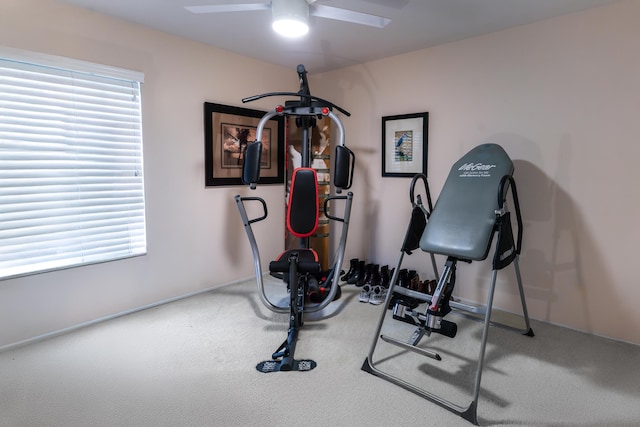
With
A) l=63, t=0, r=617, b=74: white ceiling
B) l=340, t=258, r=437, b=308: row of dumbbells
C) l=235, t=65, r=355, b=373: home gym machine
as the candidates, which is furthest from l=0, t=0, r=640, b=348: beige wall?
l=235, t=65, r=355, b=373: home gym machine

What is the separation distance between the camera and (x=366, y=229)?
406cm

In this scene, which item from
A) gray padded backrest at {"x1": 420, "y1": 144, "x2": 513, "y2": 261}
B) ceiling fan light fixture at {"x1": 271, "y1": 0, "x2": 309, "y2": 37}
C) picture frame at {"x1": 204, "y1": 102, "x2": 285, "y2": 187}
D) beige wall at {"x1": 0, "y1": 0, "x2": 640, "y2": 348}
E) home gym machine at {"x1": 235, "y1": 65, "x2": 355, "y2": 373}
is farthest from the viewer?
picture frame at {"x1": 204, "y1": 102, "x2": 285, "y2": 187}

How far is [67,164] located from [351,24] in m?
2.37

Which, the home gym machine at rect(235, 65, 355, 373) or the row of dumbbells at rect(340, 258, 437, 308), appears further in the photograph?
the row of dumbbells at rect(340, 258, 437, 308)

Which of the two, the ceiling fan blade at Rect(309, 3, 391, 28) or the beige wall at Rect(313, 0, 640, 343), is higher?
the ceiling fan blade at Rect(309, 3, 391, 28)

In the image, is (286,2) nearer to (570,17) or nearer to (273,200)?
(570,17)

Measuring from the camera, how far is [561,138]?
273cm

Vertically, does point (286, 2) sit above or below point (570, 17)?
below

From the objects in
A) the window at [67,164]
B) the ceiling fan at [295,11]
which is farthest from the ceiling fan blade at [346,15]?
the window at [67,164]

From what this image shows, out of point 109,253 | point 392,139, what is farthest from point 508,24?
point 109,253

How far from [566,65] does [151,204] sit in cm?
343

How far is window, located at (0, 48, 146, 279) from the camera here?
239 centimetres

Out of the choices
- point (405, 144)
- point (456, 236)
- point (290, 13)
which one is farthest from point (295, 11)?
point (405, 144)

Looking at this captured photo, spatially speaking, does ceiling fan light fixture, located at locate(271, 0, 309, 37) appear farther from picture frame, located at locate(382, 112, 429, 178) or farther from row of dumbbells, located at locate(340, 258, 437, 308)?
row of dumbbells, located at locate(340, 258, 437, 308)
